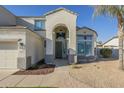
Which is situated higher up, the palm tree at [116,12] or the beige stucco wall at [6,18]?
the beige stucco wall at [6,18]

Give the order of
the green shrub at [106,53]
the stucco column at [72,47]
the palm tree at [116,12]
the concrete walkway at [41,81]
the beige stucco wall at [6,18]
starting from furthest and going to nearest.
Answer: the green shrub at [106,53], the beige stucco wall at [6,18], the stucco column at [72,47], the palm tree at [116,12], the concrete walkway at [41,81]

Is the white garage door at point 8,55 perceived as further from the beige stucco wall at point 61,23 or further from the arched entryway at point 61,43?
the arched entryway at point 61,43

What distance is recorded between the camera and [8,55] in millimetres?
15594

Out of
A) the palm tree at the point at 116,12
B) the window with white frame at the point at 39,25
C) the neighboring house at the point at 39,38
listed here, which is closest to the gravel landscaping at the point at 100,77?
the palm tree at the point at 116,12

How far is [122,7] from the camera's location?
577 inches

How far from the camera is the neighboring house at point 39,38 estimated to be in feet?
50.3

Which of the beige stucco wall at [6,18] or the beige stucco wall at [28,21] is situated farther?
the beige stucco wall at [28,21]

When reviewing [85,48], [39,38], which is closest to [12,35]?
[39,38]

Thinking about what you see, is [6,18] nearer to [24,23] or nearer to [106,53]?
[24,23]

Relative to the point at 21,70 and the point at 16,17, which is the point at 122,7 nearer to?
the point at 21,70

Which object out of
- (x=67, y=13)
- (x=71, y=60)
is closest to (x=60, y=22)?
(x=67, y=13)

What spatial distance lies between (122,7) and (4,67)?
1088 centimetres

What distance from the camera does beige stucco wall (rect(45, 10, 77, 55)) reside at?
1975cm

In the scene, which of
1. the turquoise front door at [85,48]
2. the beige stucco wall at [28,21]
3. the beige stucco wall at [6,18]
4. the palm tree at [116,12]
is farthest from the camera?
the beige stucco wall at [28,21]
